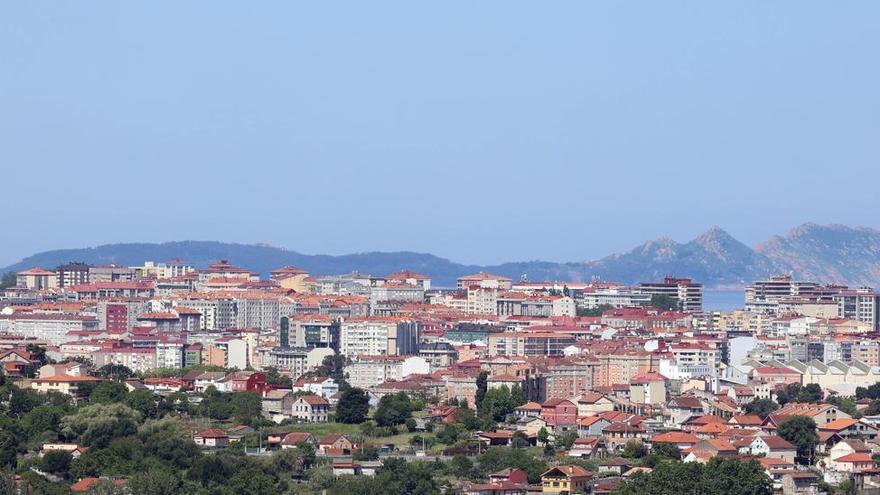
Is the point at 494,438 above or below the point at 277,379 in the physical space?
below

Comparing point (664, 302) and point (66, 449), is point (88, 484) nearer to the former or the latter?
point (66, 449)

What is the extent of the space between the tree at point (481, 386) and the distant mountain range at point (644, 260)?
8968 cm

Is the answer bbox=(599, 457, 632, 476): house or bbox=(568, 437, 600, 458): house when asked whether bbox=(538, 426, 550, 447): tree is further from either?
bbox=(599, 457, 632, 476): house

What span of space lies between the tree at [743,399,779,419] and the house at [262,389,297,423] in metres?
9.71

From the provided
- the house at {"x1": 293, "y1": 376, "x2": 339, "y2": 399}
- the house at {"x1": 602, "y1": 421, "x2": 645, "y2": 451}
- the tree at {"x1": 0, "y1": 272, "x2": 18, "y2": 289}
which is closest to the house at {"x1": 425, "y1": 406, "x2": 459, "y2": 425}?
the house at {"x1": 602, "y1": 421, "x2": 645, "y2": 451}

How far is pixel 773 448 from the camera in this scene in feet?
135

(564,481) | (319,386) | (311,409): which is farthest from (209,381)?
(564,481)

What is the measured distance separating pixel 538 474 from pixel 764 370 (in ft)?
64.0

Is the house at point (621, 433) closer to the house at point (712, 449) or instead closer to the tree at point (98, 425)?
the house at point (712, 449)

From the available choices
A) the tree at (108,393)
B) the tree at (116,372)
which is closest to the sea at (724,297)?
the tree at (116,372)

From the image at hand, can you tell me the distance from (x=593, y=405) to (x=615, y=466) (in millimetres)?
8639

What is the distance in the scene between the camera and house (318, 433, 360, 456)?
1598 inches

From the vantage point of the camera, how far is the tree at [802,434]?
42031 millimetres

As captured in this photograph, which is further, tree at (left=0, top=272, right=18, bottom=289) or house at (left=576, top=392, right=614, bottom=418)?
tree at (left=0, top=272, right=18, bottom=289)
